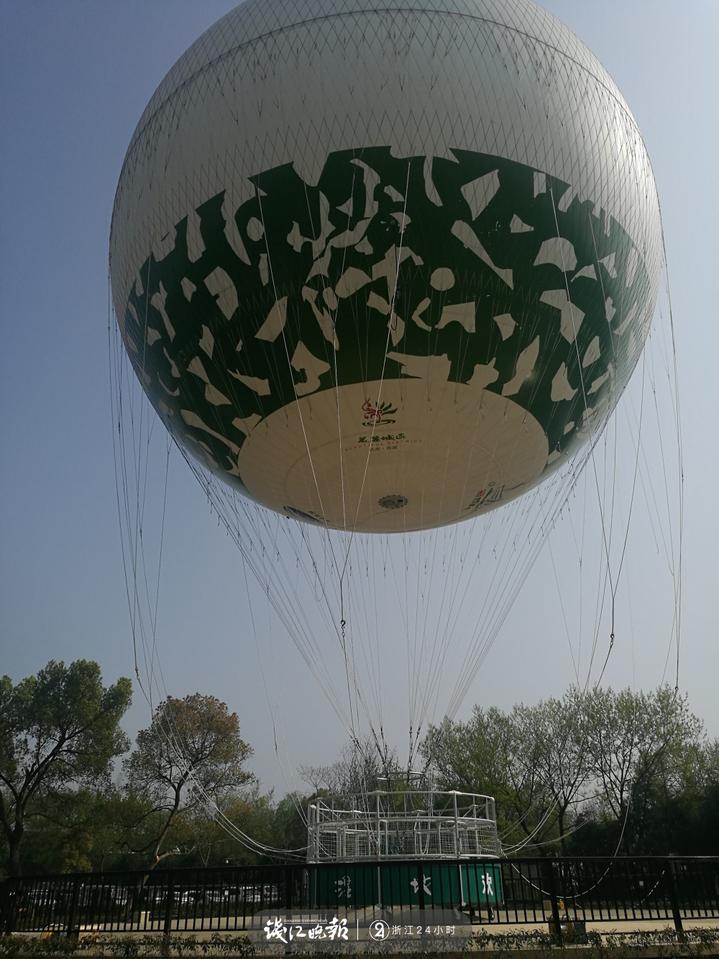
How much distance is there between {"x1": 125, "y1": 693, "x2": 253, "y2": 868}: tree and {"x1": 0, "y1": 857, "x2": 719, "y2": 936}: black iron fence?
25.5 metres

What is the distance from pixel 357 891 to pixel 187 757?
99.9ft

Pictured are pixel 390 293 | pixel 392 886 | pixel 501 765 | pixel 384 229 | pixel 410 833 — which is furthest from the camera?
pixel 501 765

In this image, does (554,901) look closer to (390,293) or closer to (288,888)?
(288,888)

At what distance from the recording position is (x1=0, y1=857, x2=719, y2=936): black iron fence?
28.9 ft

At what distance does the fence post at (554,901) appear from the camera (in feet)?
26.8

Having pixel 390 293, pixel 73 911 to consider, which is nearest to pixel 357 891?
pixel 73 911

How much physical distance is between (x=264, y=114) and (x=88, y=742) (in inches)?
1201

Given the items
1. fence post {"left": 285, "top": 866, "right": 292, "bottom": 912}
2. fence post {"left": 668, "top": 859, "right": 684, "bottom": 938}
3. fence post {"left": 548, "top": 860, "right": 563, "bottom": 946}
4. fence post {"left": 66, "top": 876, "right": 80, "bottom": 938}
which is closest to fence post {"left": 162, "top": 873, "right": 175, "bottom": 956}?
fence post {"left": 66, "top": 876, "right": 80, "bottom": 938}

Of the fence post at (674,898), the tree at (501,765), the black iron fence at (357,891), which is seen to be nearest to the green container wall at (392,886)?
the black iron fence at (357,891)

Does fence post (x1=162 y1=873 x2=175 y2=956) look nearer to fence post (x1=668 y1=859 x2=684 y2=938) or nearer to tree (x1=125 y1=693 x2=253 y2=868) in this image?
fence post (x1=668 y1=859 x2=684 y2=938)

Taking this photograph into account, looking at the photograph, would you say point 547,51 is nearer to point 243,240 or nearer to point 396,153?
point 396,153

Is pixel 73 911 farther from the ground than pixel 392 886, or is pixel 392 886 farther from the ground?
pixel 392 886

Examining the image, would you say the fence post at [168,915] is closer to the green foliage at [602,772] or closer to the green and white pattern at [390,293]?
the green and white pattern at [390,293]

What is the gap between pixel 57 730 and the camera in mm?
31828
